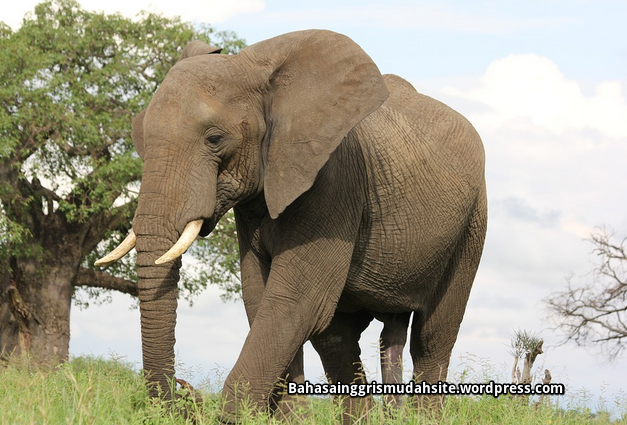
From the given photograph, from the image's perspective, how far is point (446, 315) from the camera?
25.1 feet

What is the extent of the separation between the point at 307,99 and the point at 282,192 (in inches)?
27.0

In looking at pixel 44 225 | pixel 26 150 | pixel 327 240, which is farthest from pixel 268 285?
pixel 44 225

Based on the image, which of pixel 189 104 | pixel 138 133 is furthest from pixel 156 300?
pixel 138 133

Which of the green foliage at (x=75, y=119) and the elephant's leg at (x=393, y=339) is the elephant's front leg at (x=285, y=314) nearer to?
the elephant's leg at (x=393, y=339)

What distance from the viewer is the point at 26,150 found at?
16.3 meters

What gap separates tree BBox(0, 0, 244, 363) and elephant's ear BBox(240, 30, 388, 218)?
1041cm

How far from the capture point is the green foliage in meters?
16.0

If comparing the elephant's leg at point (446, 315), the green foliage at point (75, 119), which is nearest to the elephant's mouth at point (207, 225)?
the elephant's leg at point (446, 315)

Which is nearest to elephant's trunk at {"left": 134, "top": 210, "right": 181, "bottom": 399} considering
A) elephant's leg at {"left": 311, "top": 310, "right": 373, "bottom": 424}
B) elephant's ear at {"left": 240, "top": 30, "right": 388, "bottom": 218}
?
elephant's ear at {"left": 240, "top": 30, "right": 388, "bottom": 218}

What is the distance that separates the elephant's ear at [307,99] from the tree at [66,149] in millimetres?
10411

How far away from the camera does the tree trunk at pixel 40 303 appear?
17.6 metres

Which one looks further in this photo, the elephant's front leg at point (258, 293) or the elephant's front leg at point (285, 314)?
the elephant's front leg at point (258, 293)

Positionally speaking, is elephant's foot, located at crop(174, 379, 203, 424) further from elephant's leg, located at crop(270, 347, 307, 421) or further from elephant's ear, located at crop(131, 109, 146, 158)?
elephant's ear, located at crop(131, 109, 146, 158)

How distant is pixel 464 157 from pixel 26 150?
1149 centimetres
